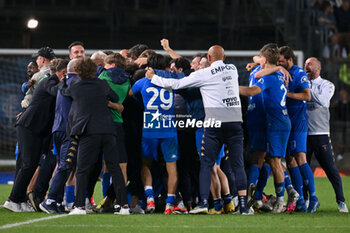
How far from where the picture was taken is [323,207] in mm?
10055

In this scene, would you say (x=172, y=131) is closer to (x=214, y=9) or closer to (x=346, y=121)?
(x=346, y=121)

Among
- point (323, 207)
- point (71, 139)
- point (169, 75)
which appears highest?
point (169, 75)

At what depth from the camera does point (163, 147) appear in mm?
8992

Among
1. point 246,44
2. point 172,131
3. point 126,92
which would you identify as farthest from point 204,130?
point 246,44

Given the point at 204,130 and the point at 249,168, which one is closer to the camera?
the point at 204,130

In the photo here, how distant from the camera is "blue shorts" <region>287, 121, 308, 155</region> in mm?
9477

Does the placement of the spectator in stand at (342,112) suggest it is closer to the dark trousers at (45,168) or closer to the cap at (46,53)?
the cap at (46,53)

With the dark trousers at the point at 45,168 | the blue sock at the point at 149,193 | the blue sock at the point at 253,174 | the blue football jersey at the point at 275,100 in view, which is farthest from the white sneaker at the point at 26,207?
the blue football jersey at the point at 275,100

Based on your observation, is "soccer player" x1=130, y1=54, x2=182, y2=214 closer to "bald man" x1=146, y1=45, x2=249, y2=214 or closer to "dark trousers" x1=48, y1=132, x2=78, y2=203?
"bald man" x1=146, y1=45, x2=249, y2=214

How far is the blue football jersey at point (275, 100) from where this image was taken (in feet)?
30.0

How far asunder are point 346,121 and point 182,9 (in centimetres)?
823

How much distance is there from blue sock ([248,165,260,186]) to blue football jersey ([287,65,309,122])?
2.71 feet

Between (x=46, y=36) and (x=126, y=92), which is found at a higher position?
(x=46, y=36)

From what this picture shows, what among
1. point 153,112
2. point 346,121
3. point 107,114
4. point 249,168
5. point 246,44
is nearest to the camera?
point 107,114
